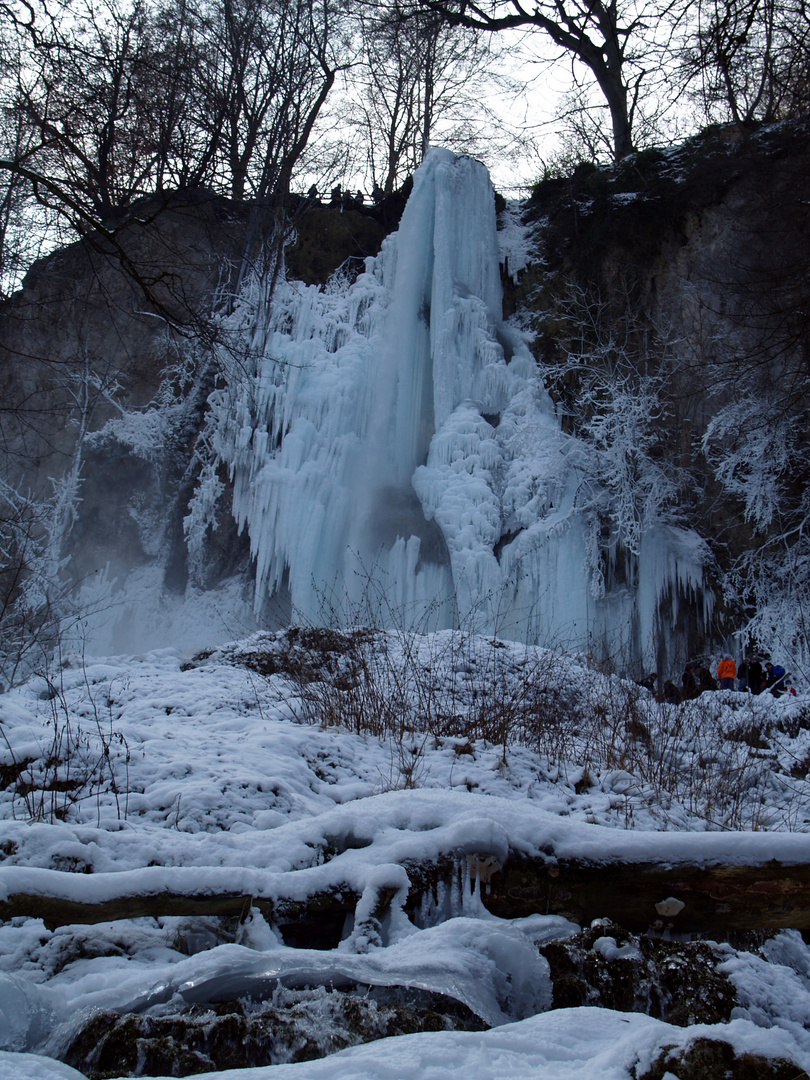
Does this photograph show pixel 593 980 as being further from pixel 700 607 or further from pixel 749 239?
pixel 749 239

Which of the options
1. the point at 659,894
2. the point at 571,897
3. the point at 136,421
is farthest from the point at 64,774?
the point at 136,421

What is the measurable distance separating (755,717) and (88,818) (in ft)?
19.6

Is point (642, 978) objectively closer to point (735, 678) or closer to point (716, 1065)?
point (716, 1065)

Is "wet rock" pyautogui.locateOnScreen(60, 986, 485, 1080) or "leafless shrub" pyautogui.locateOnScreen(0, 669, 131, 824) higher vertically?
"leafless shrub" pyautogui.locateOnScreen(0, 669, 131, 824)

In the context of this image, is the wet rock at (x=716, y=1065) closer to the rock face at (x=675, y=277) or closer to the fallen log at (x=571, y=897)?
the fallen log at (x=571, y=897)

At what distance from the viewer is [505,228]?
15.4m

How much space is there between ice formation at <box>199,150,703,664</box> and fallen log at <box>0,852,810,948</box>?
7.79 meters

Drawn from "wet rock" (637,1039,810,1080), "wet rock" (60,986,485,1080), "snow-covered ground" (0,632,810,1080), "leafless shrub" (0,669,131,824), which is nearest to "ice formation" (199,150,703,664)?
"snow-covered ground" (0,632,810,1080)

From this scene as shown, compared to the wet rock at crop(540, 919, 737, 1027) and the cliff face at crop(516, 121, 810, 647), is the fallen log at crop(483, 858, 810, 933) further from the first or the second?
the cliff face at crop(516, 121, 810, 647)

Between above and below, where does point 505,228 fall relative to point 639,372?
above

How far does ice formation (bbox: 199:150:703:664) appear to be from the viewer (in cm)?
1125

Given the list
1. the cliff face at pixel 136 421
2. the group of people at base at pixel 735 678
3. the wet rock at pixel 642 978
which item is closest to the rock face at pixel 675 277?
the group of people at base at pixel 735 678

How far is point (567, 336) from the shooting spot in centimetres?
1349

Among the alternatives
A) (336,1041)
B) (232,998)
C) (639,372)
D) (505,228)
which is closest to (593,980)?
(336,1041)
